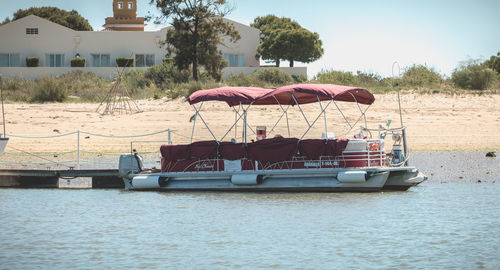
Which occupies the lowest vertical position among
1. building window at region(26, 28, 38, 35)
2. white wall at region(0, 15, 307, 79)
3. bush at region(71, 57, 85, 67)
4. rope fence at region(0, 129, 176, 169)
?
rope fence at region(0, 129, 176, 169)

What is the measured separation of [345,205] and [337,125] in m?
11.9

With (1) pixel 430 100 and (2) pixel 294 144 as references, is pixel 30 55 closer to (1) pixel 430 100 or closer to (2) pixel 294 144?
(1) pixel 430 100

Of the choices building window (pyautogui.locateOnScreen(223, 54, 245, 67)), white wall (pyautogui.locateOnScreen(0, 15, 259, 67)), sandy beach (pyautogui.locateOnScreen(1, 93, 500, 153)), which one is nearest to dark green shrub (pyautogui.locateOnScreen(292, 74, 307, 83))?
building window (pyautogui.locateOnScreen(223, 54, 245, 67))

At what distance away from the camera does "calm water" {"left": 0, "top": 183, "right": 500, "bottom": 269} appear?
584 inches

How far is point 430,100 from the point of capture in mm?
36969

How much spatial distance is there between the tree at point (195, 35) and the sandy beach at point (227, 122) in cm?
921

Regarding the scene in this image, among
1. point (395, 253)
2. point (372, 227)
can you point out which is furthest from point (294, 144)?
point (395, 253)

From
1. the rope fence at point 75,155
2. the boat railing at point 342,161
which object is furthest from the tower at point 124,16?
the boat railing at point 342,161

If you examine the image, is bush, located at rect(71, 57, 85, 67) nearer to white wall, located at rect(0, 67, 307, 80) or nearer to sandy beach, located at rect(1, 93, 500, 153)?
white wall, located at rect(0, 67, 307, 80)

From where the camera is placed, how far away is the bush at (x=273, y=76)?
48.4 m

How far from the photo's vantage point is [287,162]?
20.8m

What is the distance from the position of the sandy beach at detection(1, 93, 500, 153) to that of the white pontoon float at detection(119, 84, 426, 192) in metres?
7.11

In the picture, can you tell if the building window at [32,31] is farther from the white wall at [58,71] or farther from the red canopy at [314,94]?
the red canopy at [314,94]

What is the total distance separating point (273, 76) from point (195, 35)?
17.9ft
